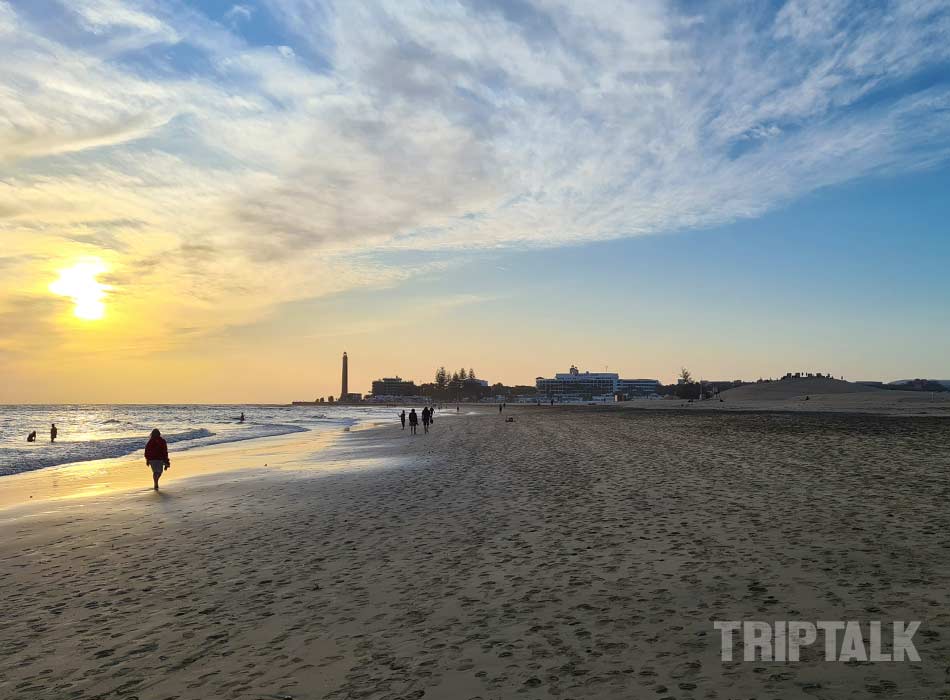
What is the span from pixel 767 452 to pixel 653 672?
2209cm

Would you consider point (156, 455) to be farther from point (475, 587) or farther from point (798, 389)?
point (798, 389)

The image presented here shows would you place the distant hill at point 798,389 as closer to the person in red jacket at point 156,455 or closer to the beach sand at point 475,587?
the beach sand at point 475,587

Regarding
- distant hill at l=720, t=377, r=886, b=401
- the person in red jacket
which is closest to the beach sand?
the person in red jacket

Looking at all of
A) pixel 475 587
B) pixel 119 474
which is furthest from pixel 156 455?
pixel 475 587

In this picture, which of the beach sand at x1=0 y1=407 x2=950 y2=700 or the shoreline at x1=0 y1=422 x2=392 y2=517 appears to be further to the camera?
the shoreline at x1=0 y1=422 x2=392 y2=517

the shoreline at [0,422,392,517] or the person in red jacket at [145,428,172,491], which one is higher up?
the person in red jacket at [145,428,172,491]

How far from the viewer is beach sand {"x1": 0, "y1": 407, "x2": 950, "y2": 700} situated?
5508 millimetres

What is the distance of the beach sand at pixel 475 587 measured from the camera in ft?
18.1

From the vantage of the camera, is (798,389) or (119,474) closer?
(119,474)

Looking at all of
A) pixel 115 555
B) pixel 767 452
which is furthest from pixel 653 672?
pixel 767 452

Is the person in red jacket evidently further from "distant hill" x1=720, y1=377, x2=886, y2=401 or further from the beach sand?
"distant hill" x1=720, y1=377, x2=886, y2=401

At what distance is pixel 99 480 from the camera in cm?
2384

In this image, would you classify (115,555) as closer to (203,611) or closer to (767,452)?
(203,611)

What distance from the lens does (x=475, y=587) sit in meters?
8.20
